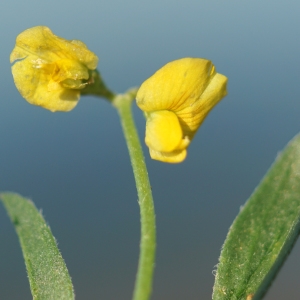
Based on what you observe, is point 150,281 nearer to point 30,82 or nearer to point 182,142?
point 182,142

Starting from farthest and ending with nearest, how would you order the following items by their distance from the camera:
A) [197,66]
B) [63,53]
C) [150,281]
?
[63,53], [197,66], [150,281]

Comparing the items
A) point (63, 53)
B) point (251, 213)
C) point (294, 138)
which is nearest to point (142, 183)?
point (251, 213)

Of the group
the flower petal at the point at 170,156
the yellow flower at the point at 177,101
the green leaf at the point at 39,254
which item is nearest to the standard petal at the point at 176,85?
the yellow flower at the point at 177,101

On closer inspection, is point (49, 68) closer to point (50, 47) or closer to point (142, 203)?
point (50, 47)

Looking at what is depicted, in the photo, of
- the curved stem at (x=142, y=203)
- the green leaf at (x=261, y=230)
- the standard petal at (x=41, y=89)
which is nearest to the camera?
the curved stem at (x=142, y=203)

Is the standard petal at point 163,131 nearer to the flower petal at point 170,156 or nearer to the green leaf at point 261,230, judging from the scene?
the flower petal at point 170,156

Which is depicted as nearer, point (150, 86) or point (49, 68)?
point (150, 86)

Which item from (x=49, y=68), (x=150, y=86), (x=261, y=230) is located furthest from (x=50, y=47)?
(x=261, y=230)
